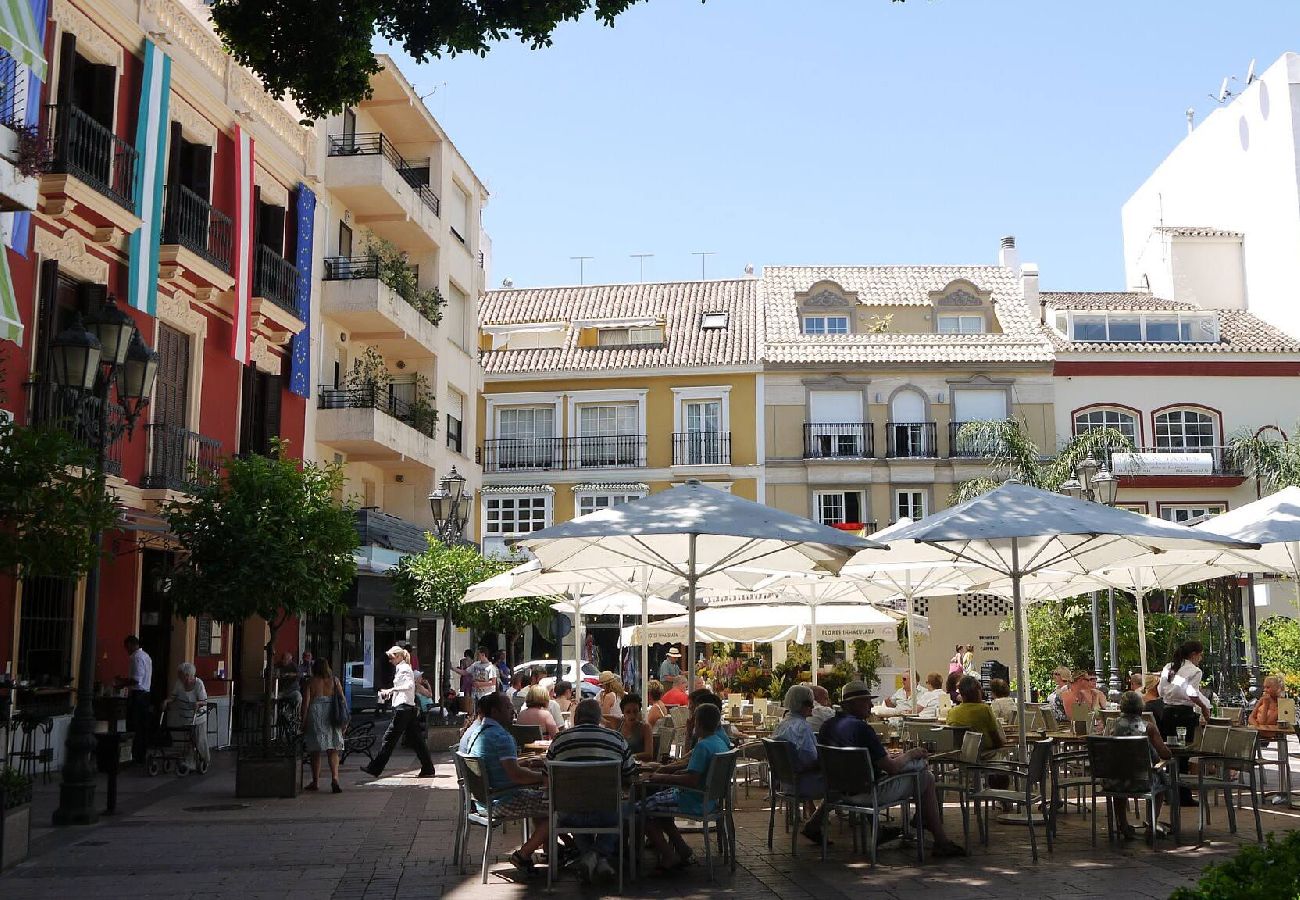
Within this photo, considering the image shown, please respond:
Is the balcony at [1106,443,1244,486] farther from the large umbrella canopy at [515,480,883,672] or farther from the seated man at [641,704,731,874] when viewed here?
the seated man at [641,704,731,874]

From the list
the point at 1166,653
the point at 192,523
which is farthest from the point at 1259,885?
the point at 1166,653

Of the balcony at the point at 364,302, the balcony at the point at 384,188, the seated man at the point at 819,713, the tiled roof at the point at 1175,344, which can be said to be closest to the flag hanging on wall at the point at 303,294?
the balcony at the point at 364,302

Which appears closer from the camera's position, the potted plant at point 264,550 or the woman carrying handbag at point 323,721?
the woman carrying handbag at point 323,721

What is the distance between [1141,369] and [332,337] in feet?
80.7

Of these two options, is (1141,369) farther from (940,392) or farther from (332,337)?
(332,337)

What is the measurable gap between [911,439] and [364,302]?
64.0ft

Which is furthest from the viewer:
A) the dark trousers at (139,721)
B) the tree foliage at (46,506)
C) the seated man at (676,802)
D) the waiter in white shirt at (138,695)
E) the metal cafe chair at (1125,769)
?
the dark trousers at (139,721)

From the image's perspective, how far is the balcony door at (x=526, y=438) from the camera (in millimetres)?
42688

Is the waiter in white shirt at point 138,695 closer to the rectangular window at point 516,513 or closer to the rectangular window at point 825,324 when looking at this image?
the rectangular window at point 516,513

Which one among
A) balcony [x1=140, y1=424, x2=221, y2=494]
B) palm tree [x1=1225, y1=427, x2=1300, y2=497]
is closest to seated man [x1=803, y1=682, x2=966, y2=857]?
balcony [x1=140, y1=424, x2=221, y2=494]

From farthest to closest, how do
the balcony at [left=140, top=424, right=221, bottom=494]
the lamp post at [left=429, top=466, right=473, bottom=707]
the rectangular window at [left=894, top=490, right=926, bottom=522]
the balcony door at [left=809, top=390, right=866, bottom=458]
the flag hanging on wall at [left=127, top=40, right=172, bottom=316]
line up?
the balcony door at [left=809, top=390, right=866, bottom=458] → the rectangular window at [left=894, top=490, right=926, bottom=522] → the lamp post at [left=429, top=466, right=473, bottom=707] → the balcony at [left=140, top=424, right=221, bottom=494] → the flag hanging on wall at [left=127, top=40, right=172, bottom=316]

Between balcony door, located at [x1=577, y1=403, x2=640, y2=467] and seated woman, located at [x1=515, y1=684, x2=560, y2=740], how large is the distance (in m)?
27.5

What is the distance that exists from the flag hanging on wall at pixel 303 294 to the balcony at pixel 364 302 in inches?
49.3

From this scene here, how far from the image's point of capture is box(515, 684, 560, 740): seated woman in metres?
14.3
